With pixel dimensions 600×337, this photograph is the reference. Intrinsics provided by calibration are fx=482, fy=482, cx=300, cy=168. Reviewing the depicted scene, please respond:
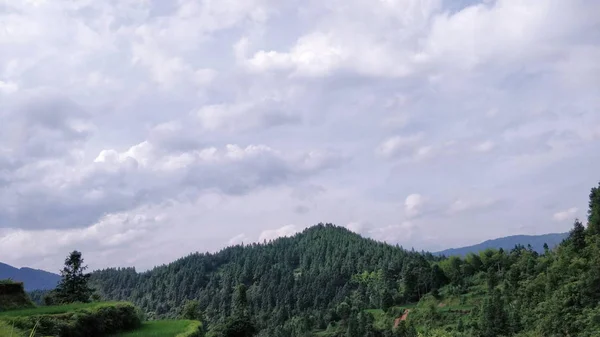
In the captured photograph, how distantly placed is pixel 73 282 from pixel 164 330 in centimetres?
2100

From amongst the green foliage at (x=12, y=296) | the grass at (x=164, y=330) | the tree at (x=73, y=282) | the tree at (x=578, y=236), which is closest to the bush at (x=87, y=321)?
the grass at (x=164, y=330)

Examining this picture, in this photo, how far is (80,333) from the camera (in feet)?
53.9

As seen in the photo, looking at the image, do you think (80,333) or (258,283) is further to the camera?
(258,283)

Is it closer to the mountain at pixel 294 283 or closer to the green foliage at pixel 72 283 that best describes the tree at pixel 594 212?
the mountain at pixel 294 283

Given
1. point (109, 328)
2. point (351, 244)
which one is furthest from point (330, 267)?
point (109, 328)

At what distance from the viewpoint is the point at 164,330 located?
62.8 feet

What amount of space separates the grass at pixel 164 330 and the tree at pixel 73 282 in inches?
687

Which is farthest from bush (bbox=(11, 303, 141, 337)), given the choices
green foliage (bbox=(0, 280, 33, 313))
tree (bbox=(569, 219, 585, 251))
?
tree (bbox=(569, 219, 585, 251))

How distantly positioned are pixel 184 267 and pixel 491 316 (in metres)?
160

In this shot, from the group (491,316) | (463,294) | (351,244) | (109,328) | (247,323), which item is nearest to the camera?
(109,328)

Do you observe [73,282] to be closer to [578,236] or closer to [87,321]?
[87,321]

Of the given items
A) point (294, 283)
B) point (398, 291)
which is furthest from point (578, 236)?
point (294, 283)

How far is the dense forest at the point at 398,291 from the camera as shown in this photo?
52.5m

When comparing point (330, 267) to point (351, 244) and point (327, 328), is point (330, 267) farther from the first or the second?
point (327, 328)
